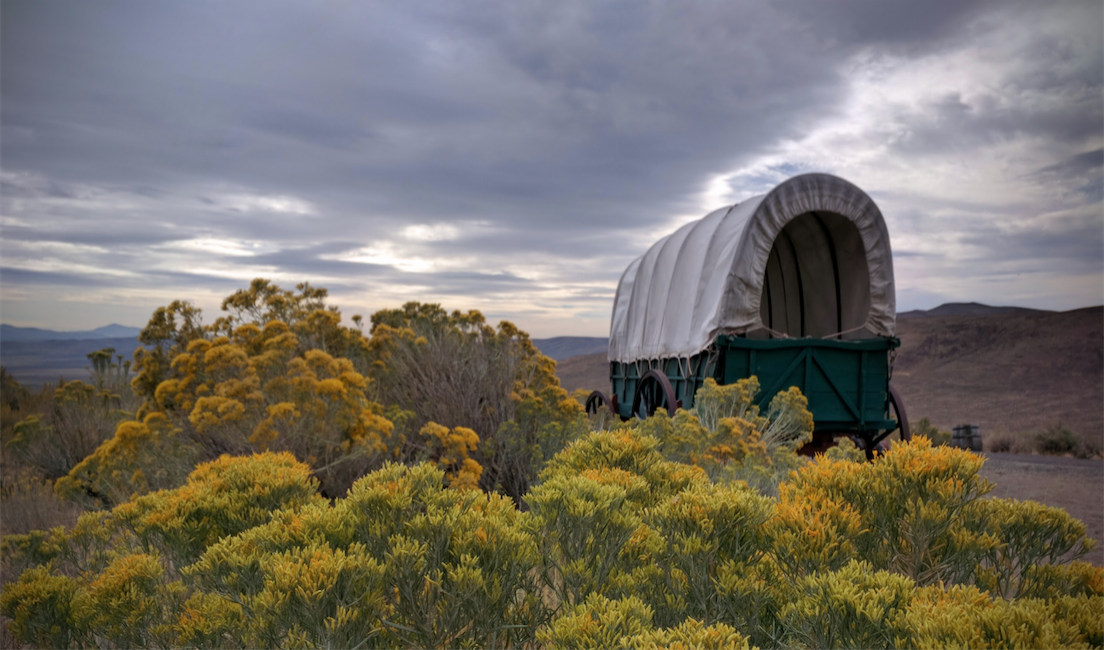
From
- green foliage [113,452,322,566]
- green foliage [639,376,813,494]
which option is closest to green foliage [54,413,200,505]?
green foliage [113,452,322,566]

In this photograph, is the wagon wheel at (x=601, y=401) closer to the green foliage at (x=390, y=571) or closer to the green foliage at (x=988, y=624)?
the green foliage at (x=390, y=571)

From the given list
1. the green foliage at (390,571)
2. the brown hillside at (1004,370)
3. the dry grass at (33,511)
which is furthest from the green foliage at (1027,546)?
the brown hillside at (1004,370)

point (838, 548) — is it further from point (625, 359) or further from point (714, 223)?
point (625, 359)

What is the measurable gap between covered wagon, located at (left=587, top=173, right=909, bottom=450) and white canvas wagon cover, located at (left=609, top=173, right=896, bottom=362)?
0.02 m

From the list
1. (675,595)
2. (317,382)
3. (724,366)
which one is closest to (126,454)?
(317,382)

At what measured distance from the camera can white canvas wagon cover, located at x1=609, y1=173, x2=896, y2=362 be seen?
7.38m

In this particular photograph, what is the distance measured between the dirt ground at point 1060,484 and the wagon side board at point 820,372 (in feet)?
5.03

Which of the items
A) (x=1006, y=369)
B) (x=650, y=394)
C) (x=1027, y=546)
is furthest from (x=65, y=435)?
(x=1006, y=369)

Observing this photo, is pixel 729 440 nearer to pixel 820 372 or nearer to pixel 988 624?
pixel 820 372

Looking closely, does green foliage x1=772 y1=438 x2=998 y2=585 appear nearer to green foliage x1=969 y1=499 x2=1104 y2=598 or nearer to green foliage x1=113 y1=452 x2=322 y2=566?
green foliage x1=969 y1=499 x2=1104 y2=598

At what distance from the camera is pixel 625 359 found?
36.8ft

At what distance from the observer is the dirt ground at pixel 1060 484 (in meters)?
6.21

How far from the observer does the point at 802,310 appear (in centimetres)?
976

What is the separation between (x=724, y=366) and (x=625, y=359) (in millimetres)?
3906
